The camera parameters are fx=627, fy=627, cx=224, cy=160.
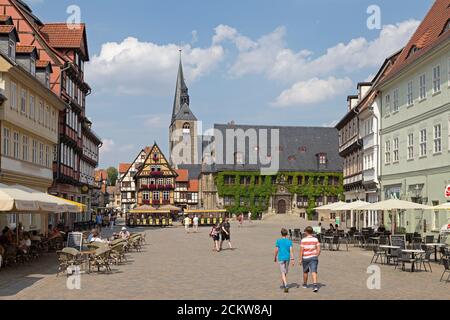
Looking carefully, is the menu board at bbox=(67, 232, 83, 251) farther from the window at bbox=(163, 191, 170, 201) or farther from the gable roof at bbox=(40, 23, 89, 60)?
the window at bbox=(163, 191, 170, 201)

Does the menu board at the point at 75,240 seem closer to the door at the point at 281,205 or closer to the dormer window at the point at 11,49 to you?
the dormer window at the point at 11,49

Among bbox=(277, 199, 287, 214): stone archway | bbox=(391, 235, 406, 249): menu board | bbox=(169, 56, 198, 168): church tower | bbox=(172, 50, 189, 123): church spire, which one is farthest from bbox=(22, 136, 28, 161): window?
bbox=(172, 50, 189, 123): church spire

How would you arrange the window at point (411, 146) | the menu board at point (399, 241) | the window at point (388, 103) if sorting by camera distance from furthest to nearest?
the window at point (388, 103) < the window at point (411, 146) < the menu board at point (399, 241)

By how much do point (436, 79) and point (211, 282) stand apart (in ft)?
66.3

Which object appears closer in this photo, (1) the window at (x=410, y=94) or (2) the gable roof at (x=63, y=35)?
(1) the window at (x=410, y=94)

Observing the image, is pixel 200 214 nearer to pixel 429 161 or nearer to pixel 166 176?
pixel 166 176

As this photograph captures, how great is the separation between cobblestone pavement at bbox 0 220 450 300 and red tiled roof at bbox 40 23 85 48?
90.6 feet

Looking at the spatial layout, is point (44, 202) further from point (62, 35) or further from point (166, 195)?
point (166, 195)

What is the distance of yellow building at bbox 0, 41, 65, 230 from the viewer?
2984 cm

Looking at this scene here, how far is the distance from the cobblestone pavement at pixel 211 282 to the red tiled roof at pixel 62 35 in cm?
2761

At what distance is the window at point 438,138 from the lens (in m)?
32.2

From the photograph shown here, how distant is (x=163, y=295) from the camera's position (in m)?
14.7

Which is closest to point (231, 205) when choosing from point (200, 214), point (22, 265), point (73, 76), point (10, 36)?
point (200, 214)

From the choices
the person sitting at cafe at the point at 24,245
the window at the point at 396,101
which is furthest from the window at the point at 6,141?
the window at the point at 396,101
